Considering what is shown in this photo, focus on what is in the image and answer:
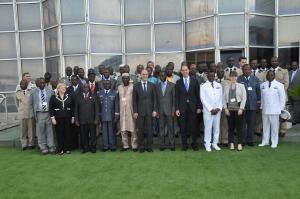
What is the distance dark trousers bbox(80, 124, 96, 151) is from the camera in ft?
28.4

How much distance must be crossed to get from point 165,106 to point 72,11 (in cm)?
665

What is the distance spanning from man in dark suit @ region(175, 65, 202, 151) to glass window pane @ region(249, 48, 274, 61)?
15.0ft

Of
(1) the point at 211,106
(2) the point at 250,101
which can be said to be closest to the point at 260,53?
(2) the point at 250,101

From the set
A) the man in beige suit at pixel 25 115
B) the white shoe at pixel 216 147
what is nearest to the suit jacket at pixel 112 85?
the man in beige suit at pixel 25 115

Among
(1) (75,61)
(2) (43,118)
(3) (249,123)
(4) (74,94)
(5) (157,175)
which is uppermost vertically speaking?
(1) (75,61)

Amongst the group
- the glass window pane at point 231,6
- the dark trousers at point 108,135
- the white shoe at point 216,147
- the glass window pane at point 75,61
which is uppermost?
the glass window pane at point 231,6

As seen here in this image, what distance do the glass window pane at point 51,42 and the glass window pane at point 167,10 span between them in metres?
3.88

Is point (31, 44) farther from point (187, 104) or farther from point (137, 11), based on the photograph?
point (187, 104)

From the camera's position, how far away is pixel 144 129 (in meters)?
8.55

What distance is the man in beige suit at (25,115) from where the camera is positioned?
30.5ft

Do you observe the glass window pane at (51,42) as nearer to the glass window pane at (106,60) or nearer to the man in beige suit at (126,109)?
the glass window pane at (106,60)

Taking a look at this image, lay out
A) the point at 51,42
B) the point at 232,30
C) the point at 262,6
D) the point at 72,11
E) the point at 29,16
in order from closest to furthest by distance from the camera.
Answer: the point at 232,30 < the point at 262,6 < the point at 72,11 < the point at 51,42 < the point at 29,16

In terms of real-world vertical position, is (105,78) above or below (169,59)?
below

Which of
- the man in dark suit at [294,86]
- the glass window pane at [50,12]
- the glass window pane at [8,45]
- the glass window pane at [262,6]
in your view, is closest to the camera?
the man in dark suit at [294,86]
